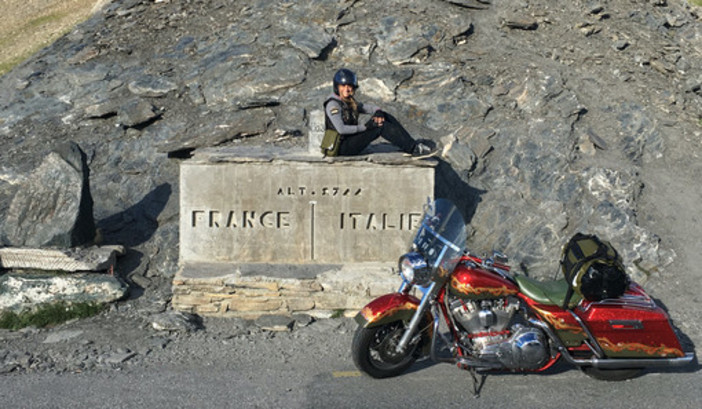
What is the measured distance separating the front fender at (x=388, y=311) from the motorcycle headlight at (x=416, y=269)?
0.20m

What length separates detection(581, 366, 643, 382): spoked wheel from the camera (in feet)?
20.1

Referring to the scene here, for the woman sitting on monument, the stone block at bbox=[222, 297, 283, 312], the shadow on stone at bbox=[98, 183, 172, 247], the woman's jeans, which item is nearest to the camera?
the stone block at bbox=[222, 297, 283, 312]

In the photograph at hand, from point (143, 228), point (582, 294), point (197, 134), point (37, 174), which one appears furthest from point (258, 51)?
point (582, 294)

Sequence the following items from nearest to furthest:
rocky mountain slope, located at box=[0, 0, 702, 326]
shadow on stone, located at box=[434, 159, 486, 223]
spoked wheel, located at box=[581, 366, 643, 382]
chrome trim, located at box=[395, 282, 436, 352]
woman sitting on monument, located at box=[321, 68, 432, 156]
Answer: chrome trim, located at box=[395, 282, 436, 352]
spoked wheel, located at box=[581, 366, 643, 382]
woman sitting on monument, located at box=[321, 68, 432, 156]
rocky mountain slope, located at box=[0, 0, 702, 326]
shadow on stone, located at box=[434, 159, 486, 223]

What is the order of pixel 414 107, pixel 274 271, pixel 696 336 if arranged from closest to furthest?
pixel 696 336, pixel 274 271, pixel 414 107

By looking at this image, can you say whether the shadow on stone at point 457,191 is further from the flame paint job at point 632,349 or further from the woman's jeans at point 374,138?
the flame paint job at point 632,349

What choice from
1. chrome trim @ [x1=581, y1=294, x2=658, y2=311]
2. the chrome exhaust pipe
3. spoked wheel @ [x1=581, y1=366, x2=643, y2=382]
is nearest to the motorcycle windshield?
chrome trim @ [x1=581, y1=294, x2=658, y2=311]

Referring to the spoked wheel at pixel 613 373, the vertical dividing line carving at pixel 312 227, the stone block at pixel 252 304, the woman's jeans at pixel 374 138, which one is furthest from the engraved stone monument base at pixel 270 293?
the spoked wheel at pixel 613 373

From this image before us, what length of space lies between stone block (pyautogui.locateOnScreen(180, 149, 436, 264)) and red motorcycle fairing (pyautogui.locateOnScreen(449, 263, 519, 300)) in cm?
255

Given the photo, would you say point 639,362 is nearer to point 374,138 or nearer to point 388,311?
point 388,311

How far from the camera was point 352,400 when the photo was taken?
565cm

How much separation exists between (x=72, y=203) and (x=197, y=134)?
9.38 feet

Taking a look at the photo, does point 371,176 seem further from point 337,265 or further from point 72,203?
point 72,203

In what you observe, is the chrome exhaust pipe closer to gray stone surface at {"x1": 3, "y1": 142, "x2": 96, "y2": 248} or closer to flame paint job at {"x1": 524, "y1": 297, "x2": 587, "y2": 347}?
flame paint job at {"x1": 524, "y1": 297, "x2": 587, "y2": 347}
